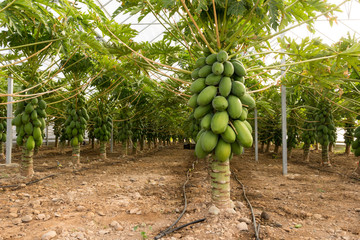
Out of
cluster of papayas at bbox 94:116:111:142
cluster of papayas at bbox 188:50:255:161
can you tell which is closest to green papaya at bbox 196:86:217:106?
cluster of papayas at bbox 188:50:255:161

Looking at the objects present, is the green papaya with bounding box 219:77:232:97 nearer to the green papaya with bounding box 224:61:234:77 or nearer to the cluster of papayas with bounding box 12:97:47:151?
the green papaya with bounding box 224:61:234:77

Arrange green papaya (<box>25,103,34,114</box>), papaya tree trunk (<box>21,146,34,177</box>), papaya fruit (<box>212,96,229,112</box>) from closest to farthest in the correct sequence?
1. papaya fruit (<box>212,96,229,112</box>)
2. green papaya (<box>25,103,34,114</box>)
3. papaya tree trunk (<box>21,146,34,177</box>)

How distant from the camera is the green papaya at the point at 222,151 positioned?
250cm

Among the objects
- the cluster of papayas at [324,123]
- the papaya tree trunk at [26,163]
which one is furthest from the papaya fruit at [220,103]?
the cluster of papayas at [324,123]

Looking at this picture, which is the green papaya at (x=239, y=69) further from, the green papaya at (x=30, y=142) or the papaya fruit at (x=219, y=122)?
the green papaya at (x=30, y=142)

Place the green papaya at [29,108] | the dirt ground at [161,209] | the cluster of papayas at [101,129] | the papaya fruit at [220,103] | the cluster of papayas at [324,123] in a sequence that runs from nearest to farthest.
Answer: the dirt ground at [161,209]
the papaya fruit at [220,103]
the green papaya at [29,108]
the cluster of papayas at [324,123]
the cluster of papayas at [101,129]

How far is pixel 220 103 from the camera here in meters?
2.45

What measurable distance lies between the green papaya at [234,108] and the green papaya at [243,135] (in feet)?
0.33

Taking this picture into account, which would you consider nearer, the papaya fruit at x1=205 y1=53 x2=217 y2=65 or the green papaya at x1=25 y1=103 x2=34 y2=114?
the papaya fruit at x1=205 y1=53 x2=217 y2=65

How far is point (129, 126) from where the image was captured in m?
9.38

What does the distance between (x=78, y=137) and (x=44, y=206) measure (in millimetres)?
3315

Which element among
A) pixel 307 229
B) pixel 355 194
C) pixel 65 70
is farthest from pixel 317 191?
pixel 65 70

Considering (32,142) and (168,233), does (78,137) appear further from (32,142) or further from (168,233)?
(168,233)

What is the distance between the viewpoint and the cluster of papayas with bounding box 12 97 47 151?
13.9 feet
